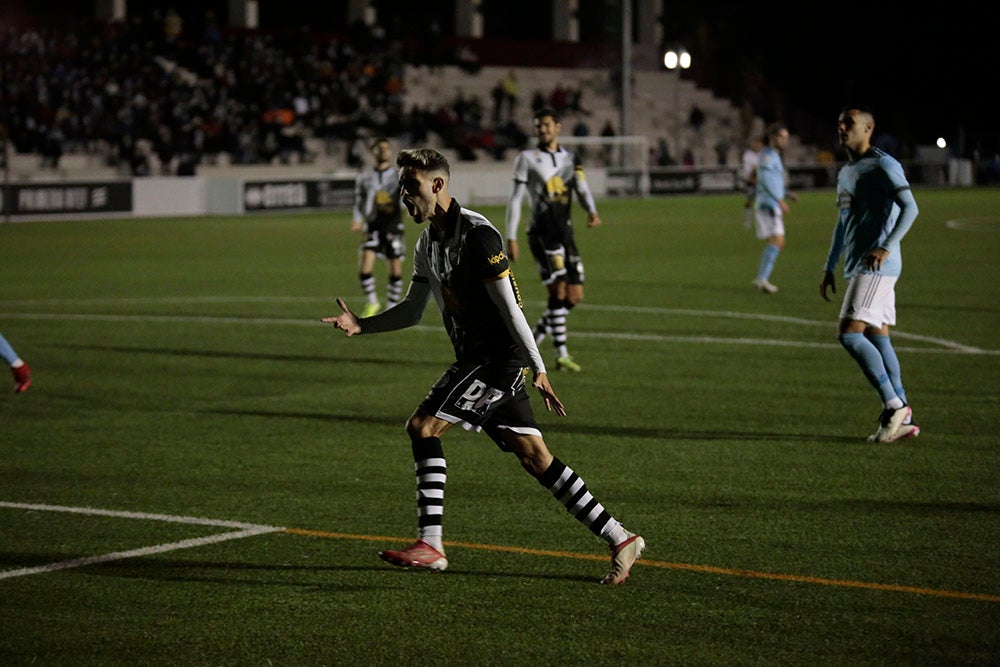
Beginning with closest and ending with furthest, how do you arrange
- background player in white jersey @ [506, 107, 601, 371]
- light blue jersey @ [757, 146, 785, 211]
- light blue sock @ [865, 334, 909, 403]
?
light blue sock @ [865, 334, 909, 403], background player in white jersey @ [506, 107, 601, 371], light blue jersey @ [757, 146, 785, 211]

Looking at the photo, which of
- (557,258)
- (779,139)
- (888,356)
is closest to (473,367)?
(888,356)

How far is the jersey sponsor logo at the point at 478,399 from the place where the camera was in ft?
22.5

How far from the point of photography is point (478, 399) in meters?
6.86

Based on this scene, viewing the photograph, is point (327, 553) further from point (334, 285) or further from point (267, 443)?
point (334, 285)

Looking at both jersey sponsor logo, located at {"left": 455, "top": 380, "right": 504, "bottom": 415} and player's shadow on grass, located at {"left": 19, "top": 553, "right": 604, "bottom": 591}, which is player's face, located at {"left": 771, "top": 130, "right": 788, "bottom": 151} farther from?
jersey sponsor logo, located at {"left": 455, "top": 380, "right": 504, "bottom": 415}

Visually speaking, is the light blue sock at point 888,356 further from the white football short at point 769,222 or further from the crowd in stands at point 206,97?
the crowd in stands at point 206,97

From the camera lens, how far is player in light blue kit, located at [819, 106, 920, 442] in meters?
10.3

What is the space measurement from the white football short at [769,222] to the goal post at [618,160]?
29.0 metres

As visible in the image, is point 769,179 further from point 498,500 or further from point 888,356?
point 498,500

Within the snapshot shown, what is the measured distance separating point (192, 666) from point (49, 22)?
44872mm

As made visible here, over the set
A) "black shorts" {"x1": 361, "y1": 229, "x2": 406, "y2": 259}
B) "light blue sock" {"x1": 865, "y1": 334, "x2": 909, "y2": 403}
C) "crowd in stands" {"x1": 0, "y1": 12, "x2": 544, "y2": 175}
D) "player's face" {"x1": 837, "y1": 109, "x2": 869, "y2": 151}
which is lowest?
"light blue sock" {"x1": 865, "y1": 334, "x2": 909, "y2": 403}

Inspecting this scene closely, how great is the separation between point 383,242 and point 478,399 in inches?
513

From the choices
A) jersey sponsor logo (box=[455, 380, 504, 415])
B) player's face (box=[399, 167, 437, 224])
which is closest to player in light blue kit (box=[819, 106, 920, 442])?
jersey sponsor logo (box=[455, 380, 504, 415])

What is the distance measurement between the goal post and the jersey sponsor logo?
4506cm
